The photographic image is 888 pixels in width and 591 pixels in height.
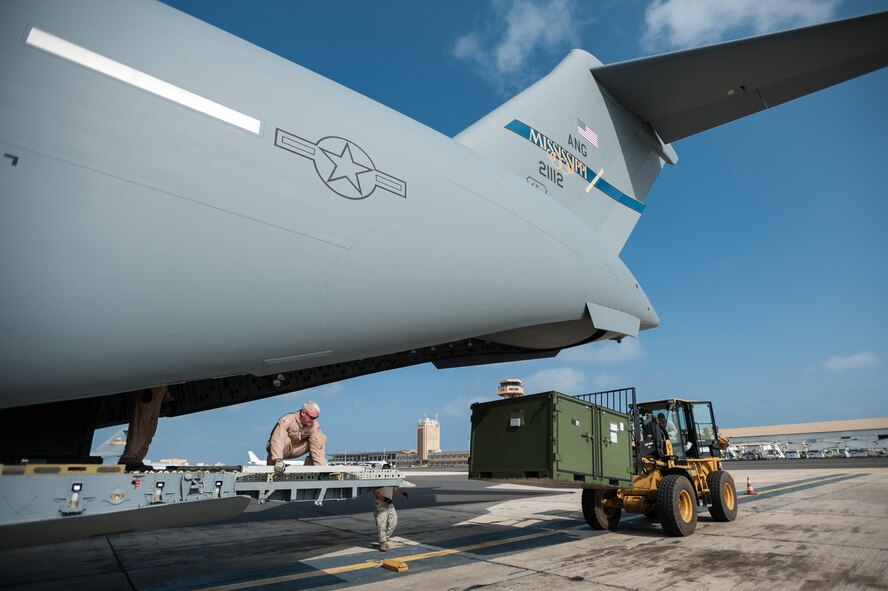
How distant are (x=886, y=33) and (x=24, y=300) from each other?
7840 mm

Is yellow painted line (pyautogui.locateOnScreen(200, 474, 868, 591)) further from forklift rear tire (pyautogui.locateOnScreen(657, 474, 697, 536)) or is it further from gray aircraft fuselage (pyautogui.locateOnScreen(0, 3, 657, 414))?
gray aircraft fuselage (pyautogui.locateOnScreen(0, 3, 657, 414))

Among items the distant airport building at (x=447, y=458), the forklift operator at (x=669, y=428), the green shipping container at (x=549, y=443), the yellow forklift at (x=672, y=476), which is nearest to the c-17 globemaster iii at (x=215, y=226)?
the green shipping container at (x=549, y=443)

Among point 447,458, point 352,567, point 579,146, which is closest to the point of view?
point 352,567

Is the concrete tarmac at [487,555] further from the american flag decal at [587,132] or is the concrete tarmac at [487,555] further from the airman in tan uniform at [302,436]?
the american flag decal at [587,132]

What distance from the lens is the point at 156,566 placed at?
629cm

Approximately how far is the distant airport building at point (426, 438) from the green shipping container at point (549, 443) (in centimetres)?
8578

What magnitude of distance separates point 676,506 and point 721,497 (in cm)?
186

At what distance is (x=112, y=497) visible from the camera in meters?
3.24

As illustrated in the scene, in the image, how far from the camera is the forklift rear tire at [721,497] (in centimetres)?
876

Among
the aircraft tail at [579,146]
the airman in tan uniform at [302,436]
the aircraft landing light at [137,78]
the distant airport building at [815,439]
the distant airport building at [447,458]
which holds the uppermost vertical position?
the aircraft tail at [579,146]

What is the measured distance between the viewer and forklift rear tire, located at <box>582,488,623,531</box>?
27.0ft

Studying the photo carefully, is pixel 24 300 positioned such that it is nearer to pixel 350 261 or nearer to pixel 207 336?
pixel 207 336

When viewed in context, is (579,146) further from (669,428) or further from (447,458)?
(447,458)

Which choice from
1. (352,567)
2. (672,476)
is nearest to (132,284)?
(352,567)
